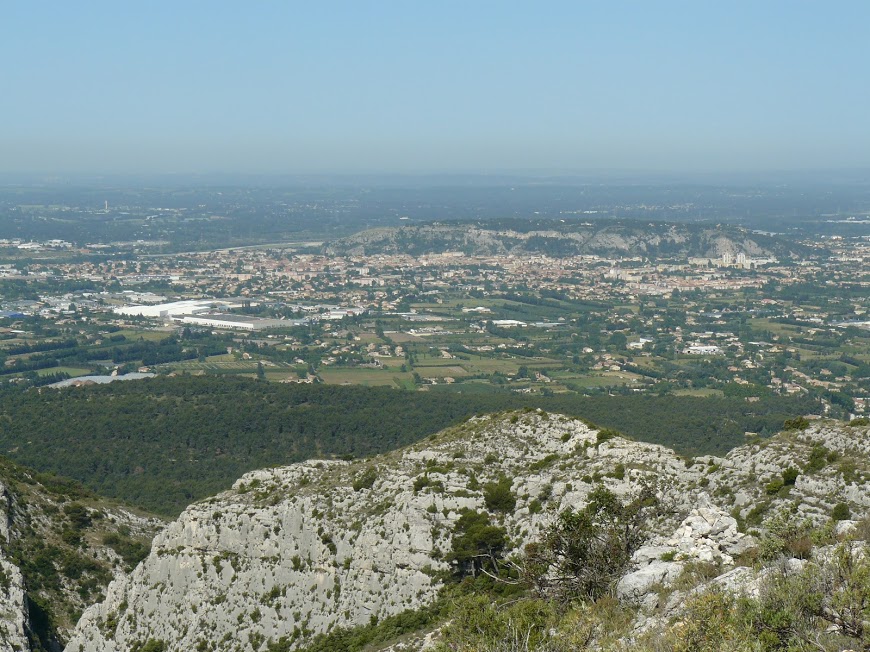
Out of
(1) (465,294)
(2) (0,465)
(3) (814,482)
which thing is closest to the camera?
(3) (814,482)

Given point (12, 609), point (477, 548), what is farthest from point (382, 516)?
point (12, 609)

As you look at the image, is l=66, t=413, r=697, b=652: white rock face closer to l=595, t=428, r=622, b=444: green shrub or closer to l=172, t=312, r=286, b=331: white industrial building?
l=595, t=428, r=622, b=444: green shrub

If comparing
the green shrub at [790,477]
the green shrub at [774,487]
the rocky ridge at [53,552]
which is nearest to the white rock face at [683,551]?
the green shrub at [774,487]

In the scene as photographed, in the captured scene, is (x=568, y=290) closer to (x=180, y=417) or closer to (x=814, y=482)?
(x=180, y=417)

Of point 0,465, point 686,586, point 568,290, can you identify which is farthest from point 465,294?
point 686,586

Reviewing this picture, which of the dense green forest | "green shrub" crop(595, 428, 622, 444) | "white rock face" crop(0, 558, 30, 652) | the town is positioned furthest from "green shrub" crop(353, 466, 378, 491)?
the town

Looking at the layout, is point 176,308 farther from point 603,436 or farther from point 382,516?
point 382,516
